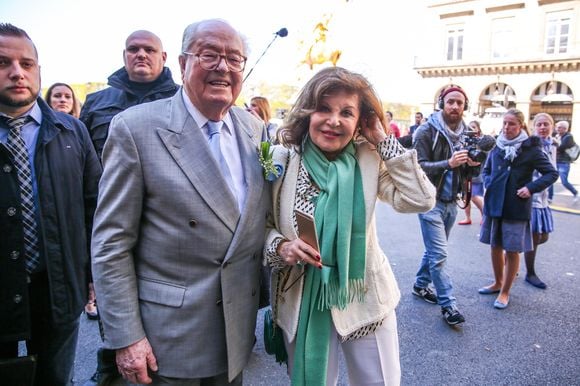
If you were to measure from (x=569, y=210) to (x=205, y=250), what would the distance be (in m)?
9.44

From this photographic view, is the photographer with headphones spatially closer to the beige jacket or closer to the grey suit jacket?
the beige jacket

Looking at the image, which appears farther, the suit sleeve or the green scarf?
the green scarf

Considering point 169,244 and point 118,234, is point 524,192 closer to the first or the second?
point 169,244

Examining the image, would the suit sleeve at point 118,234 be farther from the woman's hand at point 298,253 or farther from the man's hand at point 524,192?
the man's hand at point 524,192

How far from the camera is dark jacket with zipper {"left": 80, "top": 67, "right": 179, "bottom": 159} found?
298 cm

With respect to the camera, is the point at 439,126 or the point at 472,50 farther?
the point at 472,50

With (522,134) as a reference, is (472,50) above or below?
above

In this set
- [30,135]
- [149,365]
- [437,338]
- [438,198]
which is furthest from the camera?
[438,198]

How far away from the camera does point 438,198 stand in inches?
149

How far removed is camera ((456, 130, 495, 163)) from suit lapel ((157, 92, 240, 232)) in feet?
8.97

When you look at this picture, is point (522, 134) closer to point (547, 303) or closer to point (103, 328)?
point (547, 303)

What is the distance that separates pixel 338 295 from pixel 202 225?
2.23 feet

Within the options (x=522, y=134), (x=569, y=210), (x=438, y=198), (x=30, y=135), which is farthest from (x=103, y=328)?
(x=569, y=210)

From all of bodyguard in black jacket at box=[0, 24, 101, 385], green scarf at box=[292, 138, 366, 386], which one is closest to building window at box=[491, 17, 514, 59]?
green scarf at box=[292, 138, 366, 386]
